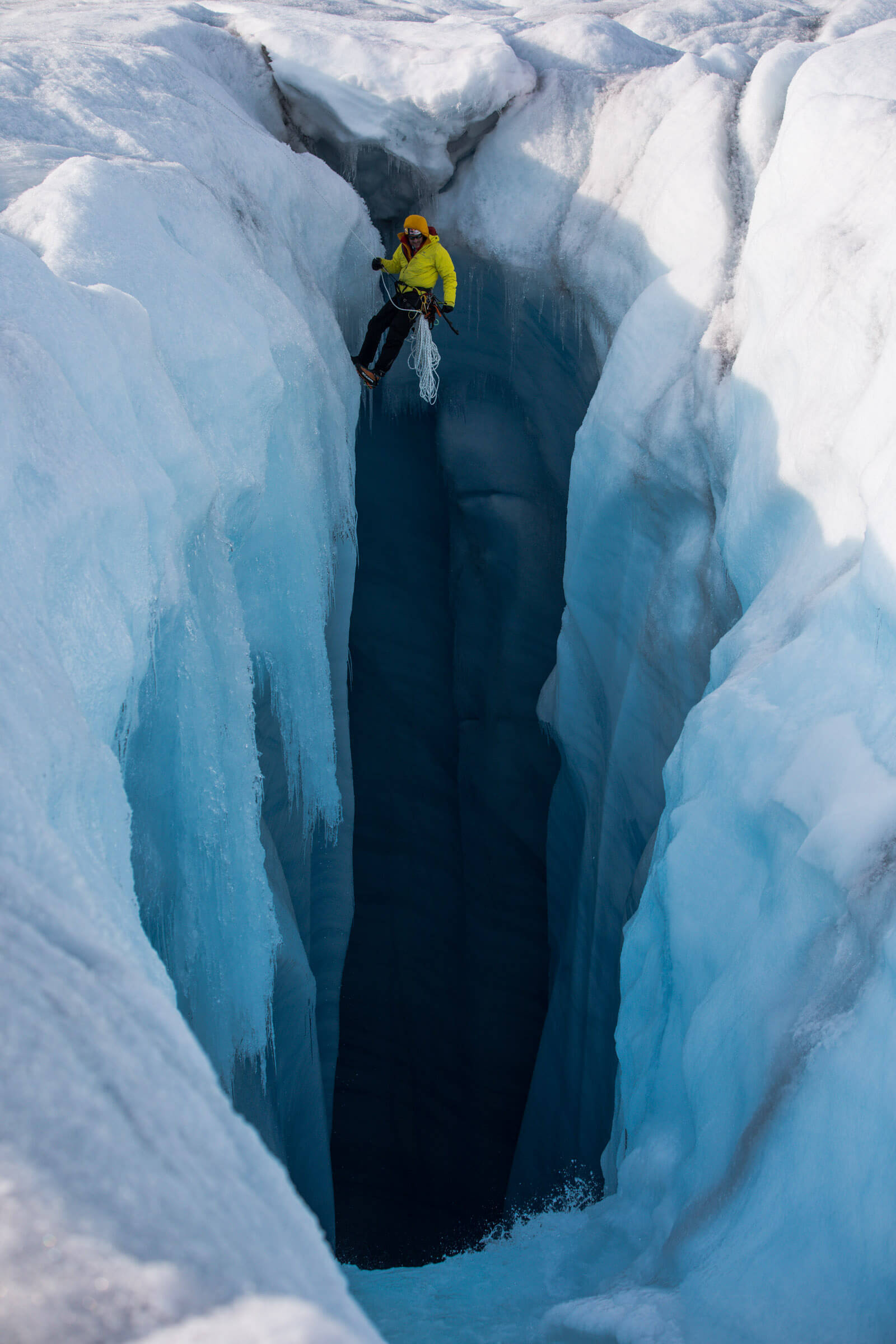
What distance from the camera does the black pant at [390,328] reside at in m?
5.80

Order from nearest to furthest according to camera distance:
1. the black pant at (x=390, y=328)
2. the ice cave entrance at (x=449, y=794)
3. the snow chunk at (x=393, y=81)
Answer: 1. the snow chunk at (x=393, y=81)
2. the black pant at (x=390, y=328)
3. the ice cave entrance at (x=449, y=794)

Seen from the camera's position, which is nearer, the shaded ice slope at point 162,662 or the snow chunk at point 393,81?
the shaded ice slope at point 162,662

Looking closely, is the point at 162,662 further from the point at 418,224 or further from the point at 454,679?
the point at 454,679

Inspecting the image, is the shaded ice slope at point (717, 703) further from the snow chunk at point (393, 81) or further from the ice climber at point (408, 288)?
the ice climber at point (408, 288)

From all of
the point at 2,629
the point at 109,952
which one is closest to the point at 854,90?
the point at 2,629

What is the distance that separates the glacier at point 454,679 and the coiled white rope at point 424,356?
516mm

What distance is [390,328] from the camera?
5988mm

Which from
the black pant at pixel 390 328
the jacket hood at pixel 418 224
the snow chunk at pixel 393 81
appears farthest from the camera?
the black pant at pixel 390 328

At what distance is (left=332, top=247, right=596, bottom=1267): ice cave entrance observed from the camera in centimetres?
679

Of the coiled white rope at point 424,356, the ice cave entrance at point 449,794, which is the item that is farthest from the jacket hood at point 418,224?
the ice cave entrance at point 449,794

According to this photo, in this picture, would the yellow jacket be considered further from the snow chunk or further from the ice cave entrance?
the ice cave entrance

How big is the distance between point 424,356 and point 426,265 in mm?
529

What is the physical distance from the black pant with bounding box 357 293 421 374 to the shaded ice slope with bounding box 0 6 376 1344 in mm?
312

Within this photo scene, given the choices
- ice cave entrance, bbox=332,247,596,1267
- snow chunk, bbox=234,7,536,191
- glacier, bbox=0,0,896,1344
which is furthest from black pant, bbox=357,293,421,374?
snow chunk, bbox=234,7,536,191
